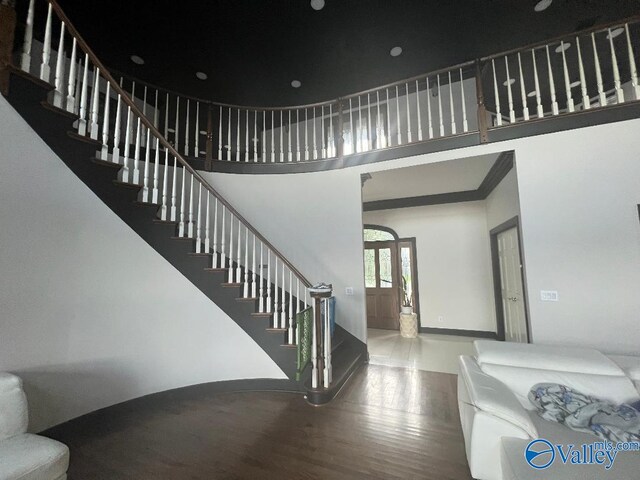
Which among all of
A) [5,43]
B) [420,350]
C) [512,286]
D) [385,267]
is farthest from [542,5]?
[5,43]

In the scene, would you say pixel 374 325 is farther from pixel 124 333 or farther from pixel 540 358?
pixel 124 333

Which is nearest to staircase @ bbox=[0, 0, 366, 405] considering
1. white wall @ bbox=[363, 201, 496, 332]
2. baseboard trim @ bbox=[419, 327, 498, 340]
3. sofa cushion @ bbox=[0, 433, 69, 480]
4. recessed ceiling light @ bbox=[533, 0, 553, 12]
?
sofa cushion @ bbox=[0, 433, 69, 480]

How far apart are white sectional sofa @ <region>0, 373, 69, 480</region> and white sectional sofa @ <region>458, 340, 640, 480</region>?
2.58m

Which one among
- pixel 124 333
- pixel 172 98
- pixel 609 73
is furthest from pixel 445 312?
pixel 172 98

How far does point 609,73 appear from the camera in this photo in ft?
11.9

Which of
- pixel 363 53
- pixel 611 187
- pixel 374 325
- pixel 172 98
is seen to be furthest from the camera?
pixel 374 325

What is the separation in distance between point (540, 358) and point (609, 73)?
4.57 meters

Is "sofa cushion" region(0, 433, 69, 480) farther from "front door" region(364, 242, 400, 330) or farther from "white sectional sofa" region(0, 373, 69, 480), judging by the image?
"front door" region(364, 242, 400, 330)

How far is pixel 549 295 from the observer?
114 inches

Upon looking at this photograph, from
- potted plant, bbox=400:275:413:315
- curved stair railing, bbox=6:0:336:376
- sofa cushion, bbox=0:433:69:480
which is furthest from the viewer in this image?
potted plant, bbox=400:275:413:315

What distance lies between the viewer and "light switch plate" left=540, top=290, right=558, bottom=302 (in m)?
2.88

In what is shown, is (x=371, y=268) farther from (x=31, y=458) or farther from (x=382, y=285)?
(x=31, y=458)

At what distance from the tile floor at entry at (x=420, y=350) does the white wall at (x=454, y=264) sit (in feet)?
1.63

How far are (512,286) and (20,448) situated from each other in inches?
225
